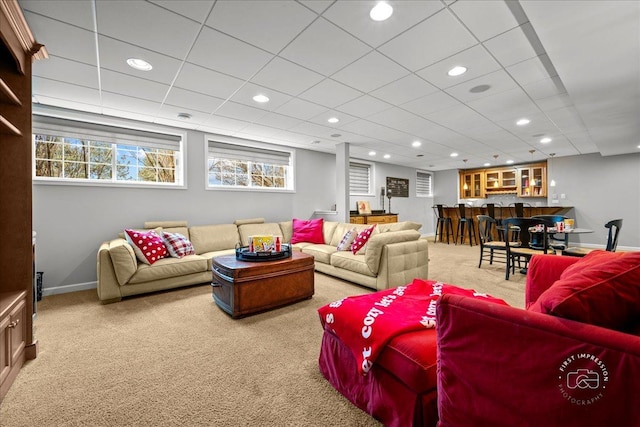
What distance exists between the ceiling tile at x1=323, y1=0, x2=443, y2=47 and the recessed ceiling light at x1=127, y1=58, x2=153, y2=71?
67.9 inches

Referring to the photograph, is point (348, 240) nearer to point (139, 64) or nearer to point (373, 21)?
point (373, 21)

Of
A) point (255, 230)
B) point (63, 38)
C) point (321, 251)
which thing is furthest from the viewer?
point (255, 230)

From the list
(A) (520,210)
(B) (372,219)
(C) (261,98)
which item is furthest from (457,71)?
(A) (520,210)

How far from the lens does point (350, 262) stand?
148 inches

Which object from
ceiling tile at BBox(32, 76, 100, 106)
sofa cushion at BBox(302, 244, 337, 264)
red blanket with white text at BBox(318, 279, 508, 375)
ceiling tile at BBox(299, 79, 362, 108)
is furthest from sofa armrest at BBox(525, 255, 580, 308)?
ceiling tile at BBox(32, 76, 100, 106)

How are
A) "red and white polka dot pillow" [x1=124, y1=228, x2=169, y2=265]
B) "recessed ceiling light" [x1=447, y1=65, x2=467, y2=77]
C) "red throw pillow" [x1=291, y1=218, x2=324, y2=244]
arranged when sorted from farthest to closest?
"red throw pillow" [x1=291, y1=218, x2=324, y2=244] → "red and white polka dot pillow" [x1=124, y1=228, x2=169, y2=265] → "recessed ceiling light" [x1=447, y1=65, x2=467, y2=77]

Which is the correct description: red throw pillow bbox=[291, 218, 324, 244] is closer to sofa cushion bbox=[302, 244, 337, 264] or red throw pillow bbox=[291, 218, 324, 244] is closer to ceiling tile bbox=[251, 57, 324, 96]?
sofa cushion bbox=[302, 244, 337, 264]

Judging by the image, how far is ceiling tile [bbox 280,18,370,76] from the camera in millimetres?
2105

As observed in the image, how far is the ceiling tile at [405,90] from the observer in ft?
9.66

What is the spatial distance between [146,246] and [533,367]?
3.87 m

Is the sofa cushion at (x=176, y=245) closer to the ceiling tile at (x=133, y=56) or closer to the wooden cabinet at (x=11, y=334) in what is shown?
the wooden cabinet at (x=11, y=334)

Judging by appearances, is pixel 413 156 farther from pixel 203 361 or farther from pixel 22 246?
pixel 22 246

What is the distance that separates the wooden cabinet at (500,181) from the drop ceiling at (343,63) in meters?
4.16

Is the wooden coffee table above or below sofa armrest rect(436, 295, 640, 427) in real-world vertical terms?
below
